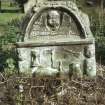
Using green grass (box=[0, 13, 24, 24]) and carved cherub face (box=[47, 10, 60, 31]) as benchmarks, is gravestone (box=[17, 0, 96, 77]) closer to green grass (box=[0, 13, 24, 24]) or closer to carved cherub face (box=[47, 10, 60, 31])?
carved cherub face (box=[47, 10, 60, 31])

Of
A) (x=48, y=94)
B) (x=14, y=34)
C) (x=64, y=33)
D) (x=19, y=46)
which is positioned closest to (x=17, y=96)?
(x=48, y=94)

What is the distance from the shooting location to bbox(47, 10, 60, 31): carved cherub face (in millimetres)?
6941

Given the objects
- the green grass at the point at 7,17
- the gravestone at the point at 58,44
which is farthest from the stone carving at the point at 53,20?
the green grass at the point at 7,17

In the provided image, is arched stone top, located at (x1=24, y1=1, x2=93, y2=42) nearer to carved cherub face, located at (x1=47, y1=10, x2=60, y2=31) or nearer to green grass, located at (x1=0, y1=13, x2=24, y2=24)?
carved cherub face, located at (x1=47, y1=10, x2=60, y2=31)

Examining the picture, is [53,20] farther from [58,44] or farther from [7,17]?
[7,17]

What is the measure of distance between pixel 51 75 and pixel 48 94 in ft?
1.80

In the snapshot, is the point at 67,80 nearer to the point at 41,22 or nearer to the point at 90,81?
the point at 90,81

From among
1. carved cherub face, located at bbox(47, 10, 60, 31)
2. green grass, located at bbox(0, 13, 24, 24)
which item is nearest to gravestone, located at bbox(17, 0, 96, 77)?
carved cherub face, located at bbox(47, 10, 60, 31)

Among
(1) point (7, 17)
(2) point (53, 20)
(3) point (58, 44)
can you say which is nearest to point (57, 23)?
(2) point (53, 20)

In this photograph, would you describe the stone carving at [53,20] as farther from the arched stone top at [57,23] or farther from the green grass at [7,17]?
the green grass at [7,17]

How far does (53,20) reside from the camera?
22.9ft

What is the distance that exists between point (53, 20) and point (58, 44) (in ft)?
1.30

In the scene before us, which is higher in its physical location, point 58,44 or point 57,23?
point 57,23

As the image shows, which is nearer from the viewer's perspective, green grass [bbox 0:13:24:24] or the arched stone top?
the arched stone top
